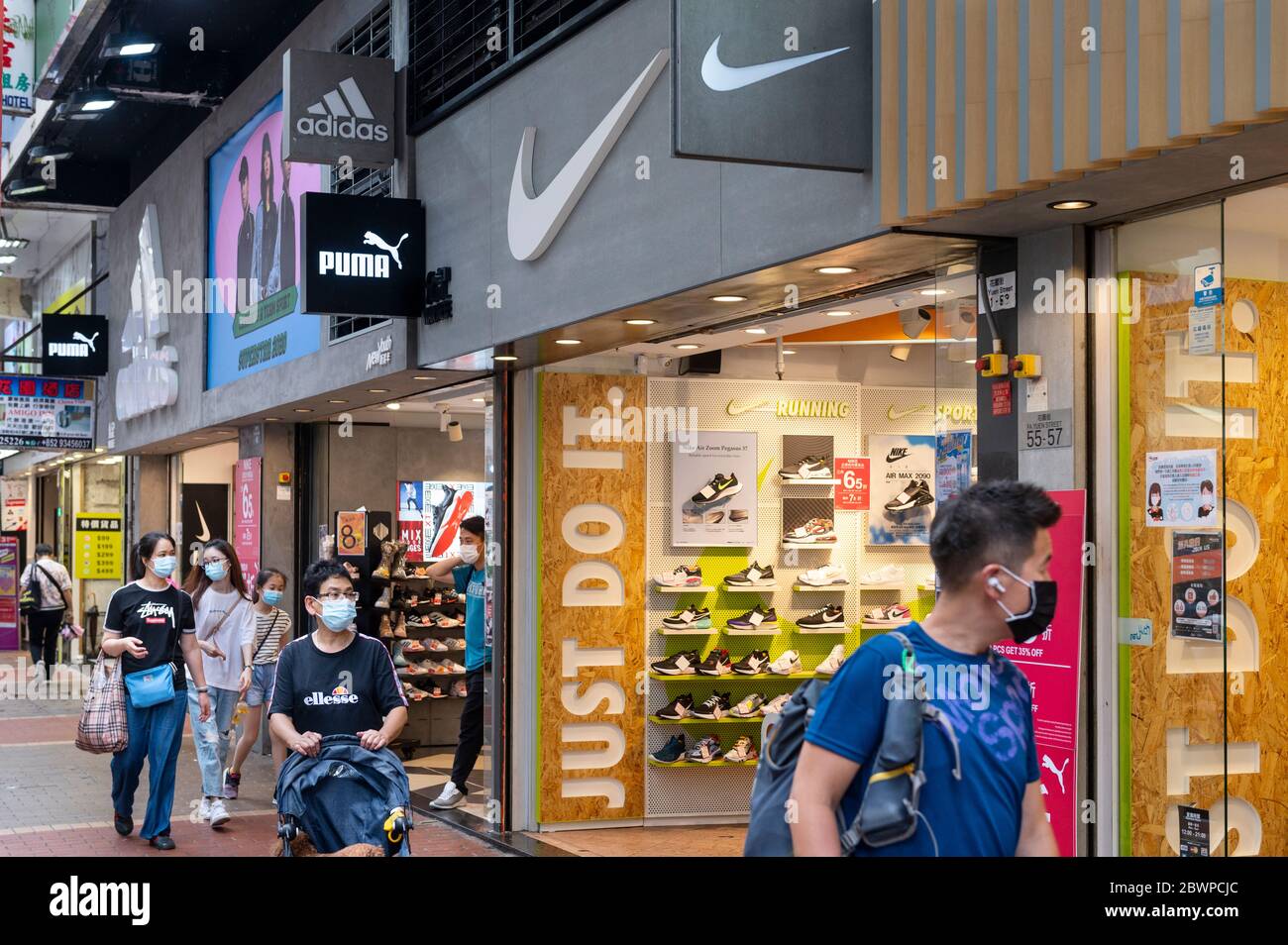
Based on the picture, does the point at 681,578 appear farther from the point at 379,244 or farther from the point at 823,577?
the point at 379,244

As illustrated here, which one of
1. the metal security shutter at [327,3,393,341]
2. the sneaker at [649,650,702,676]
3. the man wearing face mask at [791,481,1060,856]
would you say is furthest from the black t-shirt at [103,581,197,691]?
the man wearing face mask at [791,481,1060,856]

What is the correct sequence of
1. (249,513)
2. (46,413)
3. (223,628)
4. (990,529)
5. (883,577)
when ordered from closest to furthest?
(990,529), (883,577), (223,628), (249,513), (46,413)

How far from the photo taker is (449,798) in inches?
424

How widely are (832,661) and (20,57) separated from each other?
39.5 ft

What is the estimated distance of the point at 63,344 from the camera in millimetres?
20094

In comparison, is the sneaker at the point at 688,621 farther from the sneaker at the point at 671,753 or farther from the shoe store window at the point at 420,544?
the shoe store window at the point at 420,544

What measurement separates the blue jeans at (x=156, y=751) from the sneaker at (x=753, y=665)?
3.61m

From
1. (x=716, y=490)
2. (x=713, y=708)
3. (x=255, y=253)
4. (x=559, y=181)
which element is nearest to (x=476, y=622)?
(x=713, y=708)

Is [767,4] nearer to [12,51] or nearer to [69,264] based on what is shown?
[12,51]

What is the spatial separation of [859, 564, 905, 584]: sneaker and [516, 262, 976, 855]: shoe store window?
17 mm

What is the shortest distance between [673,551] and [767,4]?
17.2ft

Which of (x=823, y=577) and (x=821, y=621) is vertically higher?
(x=823, y=577)

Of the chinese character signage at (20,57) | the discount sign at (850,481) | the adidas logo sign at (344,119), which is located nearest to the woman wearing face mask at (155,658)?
the adidas logo sign at (344,119)
